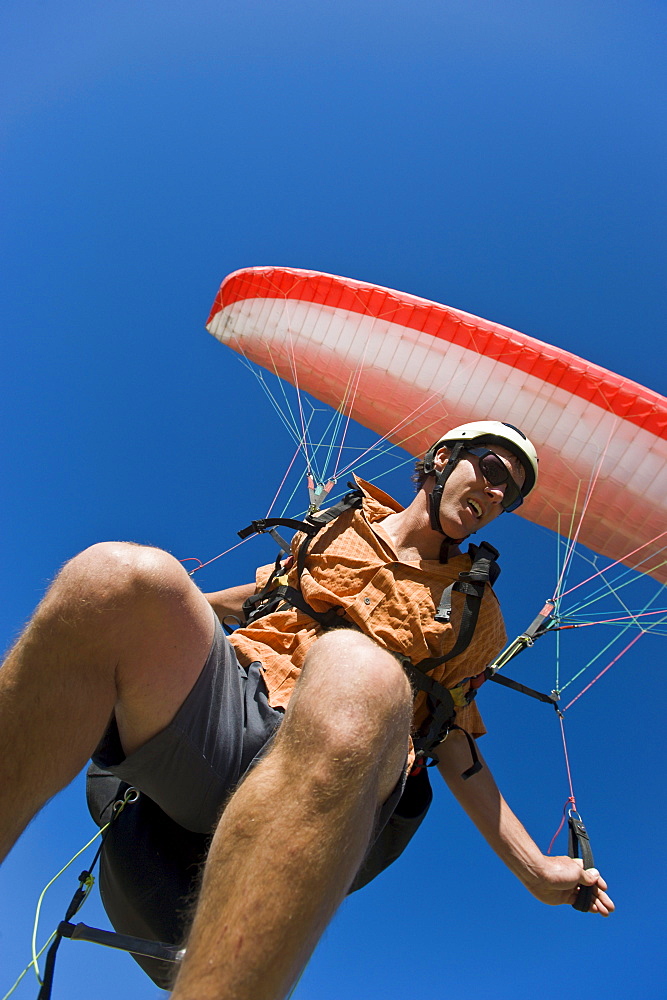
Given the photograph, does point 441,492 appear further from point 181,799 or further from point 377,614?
point 181,799

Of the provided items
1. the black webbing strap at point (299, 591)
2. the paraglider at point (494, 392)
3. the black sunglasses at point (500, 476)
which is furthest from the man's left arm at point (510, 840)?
the paraglider at point (494, 392)

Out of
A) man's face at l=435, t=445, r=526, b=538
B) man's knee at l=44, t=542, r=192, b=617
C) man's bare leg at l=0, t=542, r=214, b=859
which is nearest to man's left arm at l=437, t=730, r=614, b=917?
man's face at l=435, t=445, r=526, b=538

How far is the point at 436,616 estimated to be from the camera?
259cm

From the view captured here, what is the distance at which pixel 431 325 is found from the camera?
644 centimetres

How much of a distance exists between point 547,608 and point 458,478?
2.49 m

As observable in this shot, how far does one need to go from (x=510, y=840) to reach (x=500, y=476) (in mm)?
1779

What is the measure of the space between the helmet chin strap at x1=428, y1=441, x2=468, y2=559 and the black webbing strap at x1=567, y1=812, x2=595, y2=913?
155cm

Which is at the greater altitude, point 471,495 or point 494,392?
point 494,392

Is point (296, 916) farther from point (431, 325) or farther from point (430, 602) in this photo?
point (431, 325)

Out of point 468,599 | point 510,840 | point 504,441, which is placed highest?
point 504,441

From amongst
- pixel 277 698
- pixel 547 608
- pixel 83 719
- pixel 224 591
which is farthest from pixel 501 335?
pixel 83 719

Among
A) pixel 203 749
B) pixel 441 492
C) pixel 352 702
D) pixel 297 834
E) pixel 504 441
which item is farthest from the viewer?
pixel 504 441

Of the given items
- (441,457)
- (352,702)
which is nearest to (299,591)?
(441,457)

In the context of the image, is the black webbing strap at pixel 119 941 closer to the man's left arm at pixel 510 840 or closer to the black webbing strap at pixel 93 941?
the black webbing strap at pixel 93 941
